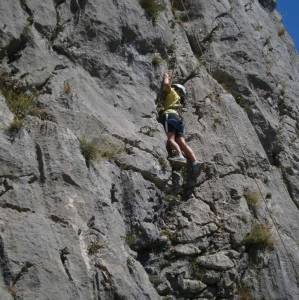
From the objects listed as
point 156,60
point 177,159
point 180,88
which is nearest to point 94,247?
point 177,159

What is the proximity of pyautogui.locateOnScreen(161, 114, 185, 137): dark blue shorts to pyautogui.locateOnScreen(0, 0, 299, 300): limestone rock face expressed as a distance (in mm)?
219

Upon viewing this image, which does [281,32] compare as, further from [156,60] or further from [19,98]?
[19,98]

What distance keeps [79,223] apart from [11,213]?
1.19m

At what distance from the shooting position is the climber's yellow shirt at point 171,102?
14145 millimetres

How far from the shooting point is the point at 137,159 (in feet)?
40.8

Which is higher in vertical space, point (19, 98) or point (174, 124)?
point (174, 124)

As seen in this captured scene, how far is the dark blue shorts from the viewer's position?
1378 cm

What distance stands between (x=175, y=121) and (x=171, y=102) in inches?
24.1

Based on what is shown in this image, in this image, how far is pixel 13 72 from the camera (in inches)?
466

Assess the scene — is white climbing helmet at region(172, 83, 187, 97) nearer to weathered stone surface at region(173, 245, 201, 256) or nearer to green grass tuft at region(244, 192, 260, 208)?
green grass tuft at region(244, 192, 260, 208)

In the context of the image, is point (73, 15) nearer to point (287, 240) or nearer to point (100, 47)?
point (100, 47)

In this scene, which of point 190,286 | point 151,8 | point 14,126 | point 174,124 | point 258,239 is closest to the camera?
point 14,126

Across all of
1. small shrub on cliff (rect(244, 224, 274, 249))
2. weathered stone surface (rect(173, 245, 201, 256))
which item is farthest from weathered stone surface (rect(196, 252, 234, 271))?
small shrub on cliff (rect(244, 224, 274, 249))

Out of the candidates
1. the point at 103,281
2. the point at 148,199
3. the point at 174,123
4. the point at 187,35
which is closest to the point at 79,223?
the point at 103,281
